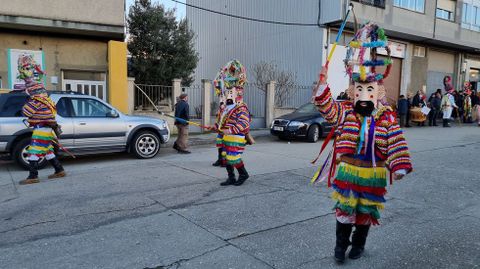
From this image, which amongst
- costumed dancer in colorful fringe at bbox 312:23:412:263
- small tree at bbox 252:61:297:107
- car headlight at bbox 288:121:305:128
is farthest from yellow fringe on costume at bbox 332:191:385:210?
small tree at bbox 252:61:297:107

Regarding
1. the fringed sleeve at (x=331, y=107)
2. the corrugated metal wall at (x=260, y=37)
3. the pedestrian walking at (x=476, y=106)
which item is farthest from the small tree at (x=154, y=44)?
the pedestrian walking at (x=476, y=106)

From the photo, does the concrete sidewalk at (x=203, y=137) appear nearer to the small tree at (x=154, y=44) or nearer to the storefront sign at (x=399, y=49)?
the small tree at (x=154, y=44)

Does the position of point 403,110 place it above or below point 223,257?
above

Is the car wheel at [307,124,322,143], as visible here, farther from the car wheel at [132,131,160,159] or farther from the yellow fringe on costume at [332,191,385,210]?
the yellow fringe on costume at [332,191,385,210]

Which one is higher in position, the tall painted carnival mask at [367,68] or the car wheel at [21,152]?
the tall painted carnival mask at [367,68]

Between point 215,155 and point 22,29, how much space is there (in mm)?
8446

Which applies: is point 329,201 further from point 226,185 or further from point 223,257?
point 223,257

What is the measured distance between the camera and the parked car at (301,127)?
12.8 meters

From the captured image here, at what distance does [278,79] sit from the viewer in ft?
61.6

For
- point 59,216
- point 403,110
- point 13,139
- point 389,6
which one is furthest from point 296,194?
point 389,6

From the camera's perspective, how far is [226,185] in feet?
21.3

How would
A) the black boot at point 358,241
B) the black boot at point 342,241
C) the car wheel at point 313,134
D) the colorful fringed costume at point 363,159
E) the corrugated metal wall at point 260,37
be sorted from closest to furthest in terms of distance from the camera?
the colorful fringed costume at point 363,159
the black boot at point 342,241
the black boot at point 358,241
the car wheel at point 313,134
the corrugated metal wall at point 260,37

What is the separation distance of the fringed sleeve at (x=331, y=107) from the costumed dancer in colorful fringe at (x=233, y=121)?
2.86m

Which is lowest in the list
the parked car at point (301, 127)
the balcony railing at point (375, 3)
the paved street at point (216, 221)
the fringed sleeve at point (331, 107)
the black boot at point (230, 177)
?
the paved street at point (216, 221)
